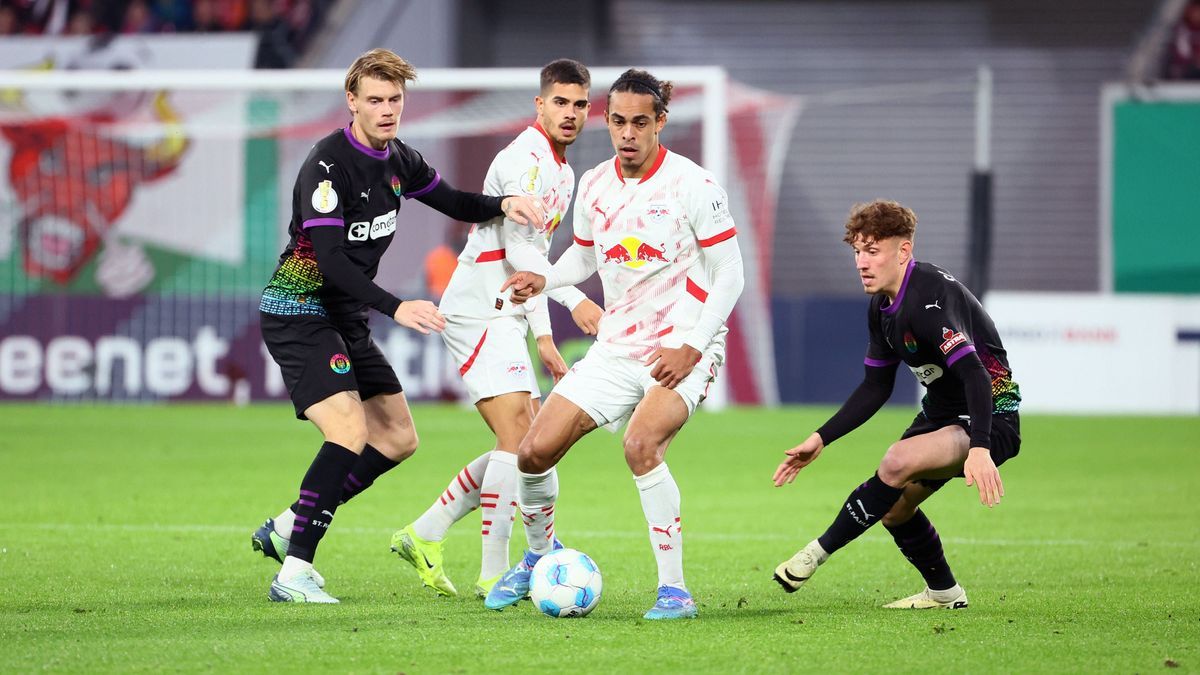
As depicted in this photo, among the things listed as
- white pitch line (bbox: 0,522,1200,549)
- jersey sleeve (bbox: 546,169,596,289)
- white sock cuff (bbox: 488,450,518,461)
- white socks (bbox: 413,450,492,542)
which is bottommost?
white pitch line (bbox: 0,522,1200,549)

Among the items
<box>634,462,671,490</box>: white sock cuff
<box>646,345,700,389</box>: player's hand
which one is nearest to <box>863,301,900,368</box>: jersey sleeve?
<box>646,345,700,389</box>: player's hand

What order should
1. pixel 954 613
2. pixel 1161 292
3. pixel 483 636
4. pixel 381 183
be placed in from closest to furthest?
pixel 483 636, pixel 954 613, pixel 381 183, pixel 1161 292

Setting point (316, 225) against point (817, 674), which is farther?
point (316, 225)

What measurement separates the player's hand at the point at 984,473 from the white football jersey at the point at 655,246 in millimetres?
1099

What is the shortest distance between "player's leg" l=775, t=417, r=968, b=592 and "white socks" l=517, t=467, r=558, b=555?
3.15ft

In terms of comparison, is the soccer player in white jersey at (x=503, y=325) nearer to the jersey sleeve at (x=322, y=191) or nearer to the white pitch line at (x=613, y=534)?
the jersey sleeve at (x=322, y=191)

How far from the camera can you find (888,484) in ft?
20.1

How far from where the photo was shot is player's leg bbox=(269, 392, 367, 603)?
630 centimetres

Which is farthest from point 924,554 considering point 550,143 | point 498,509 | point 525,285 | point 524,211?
point 550,143

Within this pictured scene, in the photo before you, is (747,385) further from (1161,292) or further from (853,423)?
(853,423)

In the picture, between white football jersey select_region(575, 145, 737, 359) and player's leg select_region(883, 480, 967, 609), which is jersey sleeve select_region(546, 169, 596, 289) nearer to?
white football jersey select_region(575, 145, 737, 359)

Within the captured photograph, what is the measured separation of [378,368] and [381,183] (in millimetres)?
813

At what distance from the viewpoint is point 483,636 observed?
548cm

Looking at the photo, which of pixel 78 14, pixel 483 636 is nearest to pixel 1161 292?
pixel 78 14
